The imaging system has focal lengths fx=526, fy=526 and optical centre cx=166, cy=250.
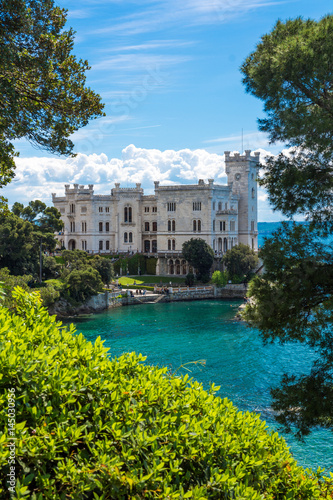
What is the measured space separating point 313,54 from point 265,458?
730 cm

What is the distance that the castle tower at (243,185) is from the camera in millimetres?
70125

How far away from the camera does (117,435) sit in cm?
477

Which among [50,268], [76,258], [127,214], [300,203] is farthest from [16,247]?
[300,203]

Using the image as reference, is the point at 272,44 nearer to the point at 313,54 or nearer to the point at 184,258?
the point at 313,54

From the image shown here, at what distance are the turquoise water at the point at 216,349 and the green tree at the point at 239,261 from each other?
8.57 m

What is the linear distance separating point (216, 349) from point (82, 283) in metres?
19.2

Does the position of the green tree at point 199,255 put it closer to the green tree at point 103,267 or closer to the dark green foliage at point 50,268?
the green tree at point 103,267

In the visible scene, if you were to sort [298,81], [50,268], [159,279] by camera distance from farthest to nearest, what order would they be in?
1. [159,279]
2. [50,268]
3. [298,81]

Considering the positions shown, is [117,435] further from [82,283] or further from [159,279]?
[159,279]

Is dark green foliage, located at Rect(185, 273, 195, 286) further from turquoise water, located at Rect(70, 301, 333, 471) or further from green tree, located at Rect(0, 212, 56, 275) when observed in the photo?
green tree, located at Rect(0, 212, 56, 275)

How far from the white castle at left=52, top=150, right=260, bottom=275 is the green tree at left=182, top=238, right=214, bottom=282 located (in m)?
3.76

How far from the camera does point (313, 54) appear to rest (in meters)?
9.70

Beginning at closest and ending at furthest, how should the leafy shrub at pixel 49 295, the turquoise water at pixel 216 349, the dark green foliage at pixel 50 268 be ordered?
the turquoise water at pixel 216 349 < the leafy shrub at pixel 49 295 < the dark green foliage at pixel 50 268

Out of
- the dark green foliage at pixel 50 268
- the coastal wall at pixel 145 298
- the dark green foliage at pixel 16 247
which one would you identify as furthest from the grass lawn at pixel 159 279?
the dark green foliage at pixel 16 247
